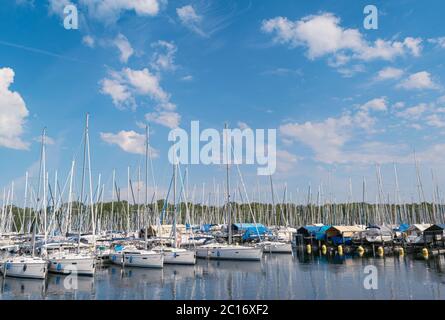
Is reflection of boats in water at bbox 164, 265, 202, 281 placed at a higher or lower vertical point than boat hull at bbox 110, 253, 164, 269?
lower

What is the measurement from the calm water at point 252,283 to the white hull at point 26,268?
0.59m

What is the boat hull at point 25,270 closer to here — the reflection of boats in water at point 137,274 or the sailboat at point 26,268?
the sailboat at point 26,268

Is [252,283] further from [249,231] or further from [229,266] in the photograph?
[249,231]

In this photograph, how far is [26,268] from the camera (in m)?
35.2

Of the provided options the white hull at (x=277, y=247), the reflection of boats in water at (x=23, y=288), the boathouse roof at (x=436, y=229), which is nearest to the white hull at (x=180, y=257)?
the reflection of boats in water at (x=23, y=288)

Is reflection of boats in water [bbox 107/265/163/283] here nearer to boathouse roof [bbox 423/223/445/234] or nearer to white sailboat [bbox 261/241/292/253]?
white sailboat [bbox 261/241/292/253]

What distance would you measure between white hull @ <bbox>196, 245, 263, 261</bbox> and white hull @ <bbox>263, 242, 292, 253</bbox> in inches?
389

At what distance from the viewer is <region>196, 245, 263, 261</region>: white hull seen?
164 feet

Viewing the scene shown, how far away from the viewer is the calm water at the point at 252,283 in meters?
28.3

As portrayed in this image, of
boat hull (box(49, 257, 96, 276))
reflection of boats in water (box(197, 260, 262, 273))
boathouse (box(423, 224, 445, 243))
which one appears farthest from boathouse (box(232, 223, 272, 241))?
boat hull (box(49, 257, 96, 276))

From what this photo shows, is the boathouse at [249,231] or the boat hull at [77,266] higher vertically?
the boathouse at [249,231]

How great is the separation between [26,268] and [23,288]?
3883 mm
